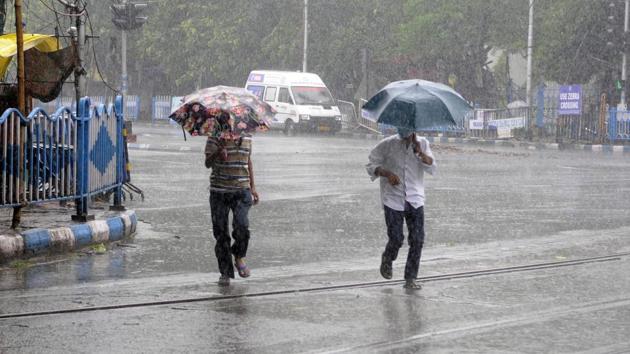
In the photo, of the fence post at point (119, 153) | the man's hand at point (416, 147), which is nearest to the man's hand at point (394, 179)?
the man's hand at point (416, 147)

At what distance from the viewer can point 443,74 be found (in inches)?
2016

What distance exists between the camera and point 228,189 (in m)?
9.59

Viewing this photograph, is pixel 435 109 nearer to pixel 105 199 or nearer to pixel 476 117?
pixel 105 199

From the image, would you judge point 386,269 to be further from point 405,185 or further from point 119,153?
point 119,153

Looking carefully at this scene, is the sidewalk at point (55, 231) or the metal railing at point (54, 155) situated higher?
the metal railing at point (54, 155)

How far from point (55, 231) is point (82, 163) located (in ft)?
3.77

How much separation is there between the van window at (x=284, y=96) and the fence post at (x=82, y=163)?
34373 millimetres

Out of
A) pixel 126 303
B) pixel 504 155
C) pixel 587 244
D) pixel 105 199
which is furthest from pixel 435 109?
pixel 504 155

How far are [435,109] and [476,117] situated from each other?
3590 cm

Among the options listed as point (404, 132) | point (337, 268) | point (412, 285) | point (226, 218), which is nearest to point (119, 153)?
point (337, 268)

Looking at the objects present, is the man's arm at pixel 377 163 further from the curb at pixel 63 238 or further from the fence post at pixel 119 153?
the fence post at pixel 119 153

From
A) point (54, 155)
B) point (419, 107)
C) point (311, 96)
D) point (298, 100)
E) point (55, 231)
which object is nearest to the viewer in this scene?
point (419, 107)

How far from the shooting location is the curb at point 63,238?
35.5 feet

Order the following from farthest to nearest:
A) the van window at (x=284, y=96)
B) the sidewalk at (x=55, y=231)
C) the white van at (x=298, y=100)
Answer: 1. the van window at (x=284, y=96)
2. the white van at (x=298, y=100)
3. the sidewalk at (x=55, y=231)
